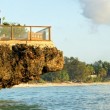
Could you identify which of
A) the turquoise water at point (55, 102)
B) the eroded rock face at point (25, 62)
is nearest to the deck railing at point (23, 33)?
the eroded rock face at point (25, 62)

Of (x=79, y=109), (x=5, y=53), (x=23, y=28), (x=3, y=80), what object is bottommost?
(x=79, y=109)

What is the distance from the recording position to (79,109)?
54125mm

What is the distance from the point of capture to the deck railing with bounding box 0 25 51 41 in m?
39.7

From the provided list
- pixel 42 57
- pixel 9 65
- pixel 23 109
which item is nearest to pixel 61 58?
pixel 42 57

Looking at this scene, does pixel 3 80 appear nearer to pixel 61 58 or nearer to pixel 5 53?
pixel 5 53

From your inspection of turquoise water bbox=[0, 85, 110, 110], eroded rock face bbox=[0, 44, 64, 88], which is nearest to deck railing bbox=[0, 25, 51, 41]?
eroded rock face bbox=[0, 44, 64, 88]

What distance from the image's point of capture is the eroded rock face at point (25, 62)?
1523 inches

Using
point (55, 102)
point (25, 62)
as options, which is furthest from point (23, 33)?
point (55, 102)

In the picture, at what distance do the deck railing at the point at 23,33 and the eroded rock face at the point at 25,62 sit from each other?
1251 mm

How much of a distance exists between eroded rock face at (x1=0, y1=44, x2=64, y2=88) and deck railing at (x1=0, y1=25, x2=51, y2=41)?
1251mm

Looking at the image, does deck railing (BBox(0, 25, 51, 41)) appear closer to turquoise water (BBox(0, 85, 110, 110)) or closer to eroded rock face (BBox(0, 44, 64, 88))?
eroded rock face (BBox(0, 44, 64, 88))

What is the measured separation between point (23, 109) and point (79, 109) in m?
7.65

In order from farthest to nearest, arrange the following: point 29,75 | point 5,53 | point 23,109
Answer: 1. point 23,109
2. point 29,75
3. point 5,53

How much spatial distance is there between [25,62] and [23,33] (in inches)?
119
